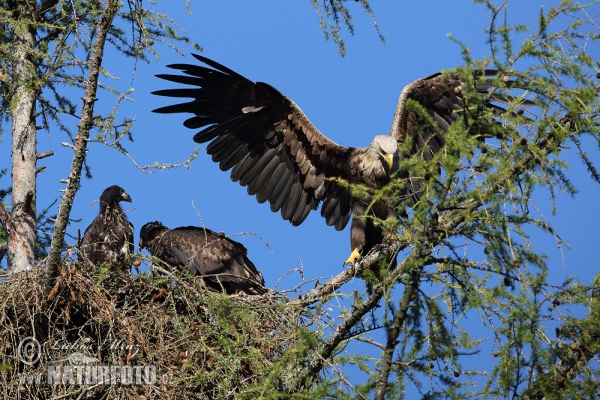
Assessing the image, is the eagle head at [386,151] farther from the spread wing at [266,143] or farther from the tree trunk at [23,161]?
the tree trunk at [23,161]

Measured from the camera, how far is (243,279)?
28.0ft

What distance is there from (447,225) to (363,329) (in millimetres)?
1313

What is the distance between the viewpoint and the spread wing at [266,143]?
9.30 m

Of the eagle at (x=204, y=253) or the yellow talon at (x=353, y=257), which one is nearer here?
the yellow talon at (x=353, y=257)

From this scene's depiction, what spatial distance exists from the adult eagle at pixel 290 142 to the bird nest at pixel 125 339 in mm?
2161

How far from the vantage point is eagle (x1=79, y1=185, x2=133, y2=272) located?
309 inches

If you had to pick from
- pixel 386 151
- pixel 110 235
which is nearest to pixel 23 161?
pixel 110 235

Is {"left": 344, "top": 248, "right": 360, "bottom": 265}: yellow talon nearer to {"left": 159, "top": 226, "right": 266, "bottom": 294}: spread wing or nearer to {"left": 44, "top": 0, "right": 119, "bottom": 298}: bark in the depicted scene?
{"left": 159, "top": 226, "right": 266, "bottom": 294}: spread wing

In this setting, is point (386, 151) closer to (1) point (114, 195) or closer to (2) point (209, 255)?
(2) point (209, 255)

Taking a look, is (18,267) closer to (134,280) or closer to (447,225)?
(134,280)

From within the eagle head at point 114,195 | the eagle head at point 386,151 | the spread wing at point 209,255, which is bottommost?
the spread wing at point 209,255

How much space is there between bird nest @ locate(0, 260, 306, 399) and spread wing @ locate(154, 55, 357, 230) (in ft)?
7.93

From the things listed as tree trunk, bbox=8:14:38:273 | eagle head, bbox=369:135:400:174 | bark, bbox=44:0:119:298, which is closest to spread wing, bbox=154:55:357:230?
eagle head, bbox=369:135:400:174

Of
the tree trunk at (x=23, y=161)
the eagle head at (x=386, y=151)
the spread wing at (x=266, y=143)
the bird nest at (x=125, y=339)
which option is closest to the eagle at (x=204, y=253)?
the spread wing at (x=266, y=143)
